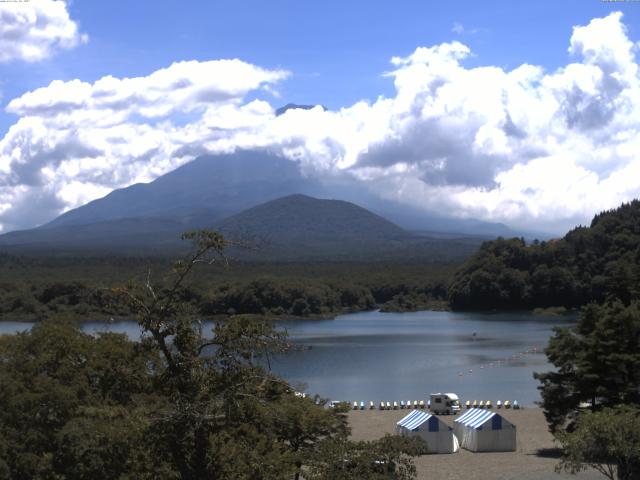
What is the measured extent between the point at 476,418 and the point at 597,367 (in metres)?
3.46

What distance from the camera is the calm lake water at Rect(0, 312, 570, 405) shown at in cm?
3275

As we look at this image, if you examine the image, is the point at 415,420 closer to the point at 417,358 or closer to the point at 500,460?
the point at 500,460

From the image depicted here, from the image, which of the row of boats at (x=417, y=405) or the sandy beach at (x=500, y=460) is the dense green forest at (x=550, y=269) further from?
the sandy beach at (x=500, y=460)

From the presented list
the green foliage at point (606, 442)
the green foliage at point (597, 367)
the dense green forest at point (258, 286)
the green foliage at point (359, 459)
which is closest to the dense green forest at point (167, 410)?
the green foliage at point (359, 459)

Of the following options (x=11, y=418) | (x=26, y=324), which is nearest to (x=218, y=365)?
(x=11, y=418)

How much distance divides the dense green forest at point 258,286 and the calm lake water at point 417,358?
15.2 ft

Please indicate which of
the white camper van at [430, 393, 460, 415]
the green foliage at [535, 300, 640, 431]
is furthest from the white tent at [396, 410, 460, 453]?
the white camper van at [430, 393, 460, 415]

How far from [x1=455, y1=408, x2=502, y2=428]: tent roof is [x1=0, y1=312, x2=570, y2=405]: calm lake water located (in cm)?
424

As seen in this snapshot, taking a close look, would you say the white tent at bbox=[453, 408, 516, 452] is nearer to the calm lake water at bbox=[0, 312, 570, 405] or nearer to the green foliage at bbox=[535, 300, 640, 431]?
the green foliage at bbox=[535, 300, 640, 431]

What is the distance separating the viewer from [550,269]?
74.4 meters

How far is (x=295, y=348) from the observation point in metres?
8.23

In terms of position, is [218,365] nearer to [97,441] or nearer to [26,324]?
[97,441]

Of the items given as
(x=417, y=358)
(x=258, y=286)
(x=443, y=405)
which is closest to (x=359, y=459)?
(x=443, y=405)

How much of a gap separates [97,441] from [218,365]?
5.70 ft
